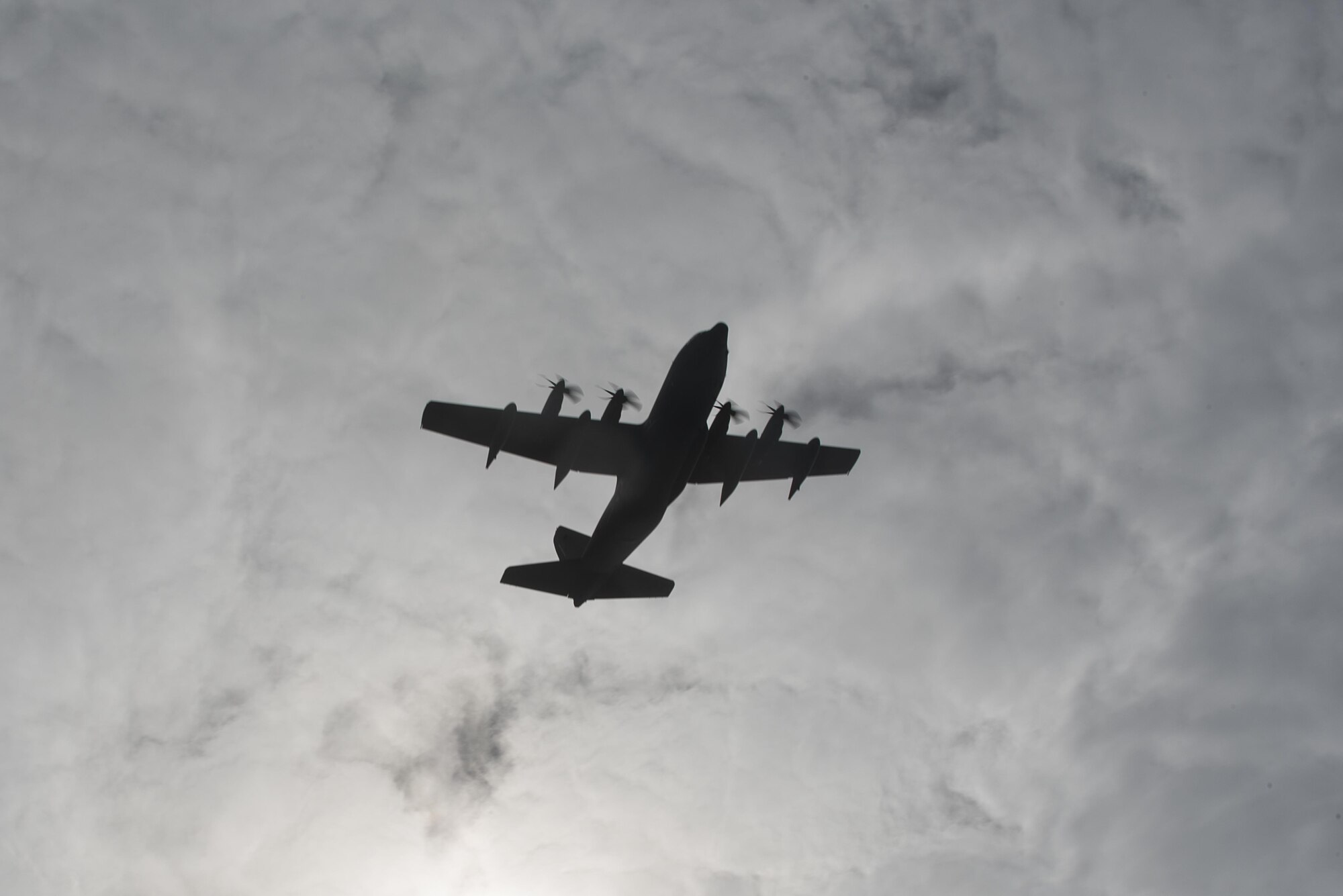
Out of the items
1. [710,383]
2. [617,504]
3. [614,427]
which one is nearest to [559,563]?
[617,504]

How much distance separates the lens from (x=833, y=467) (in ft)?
160

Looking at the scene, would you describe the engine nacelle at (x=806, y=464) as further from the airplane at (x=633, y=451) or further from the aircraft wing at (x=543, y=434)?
the aircraft wing at (x=543, y=434)

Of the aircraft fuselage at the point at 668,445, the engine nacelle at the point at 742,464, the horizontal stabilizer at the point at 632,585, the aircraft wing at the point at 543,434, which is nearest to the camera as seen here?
the aircraft fuselage at the point at 668,445

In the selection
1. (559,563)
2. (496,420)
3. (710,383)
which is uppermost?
(710,383)

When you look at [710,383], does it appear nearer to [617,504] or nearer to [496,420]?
[617,504]

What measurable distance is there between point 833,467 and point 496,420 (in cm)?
1886

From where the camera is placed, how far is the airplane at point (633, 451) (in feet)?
134

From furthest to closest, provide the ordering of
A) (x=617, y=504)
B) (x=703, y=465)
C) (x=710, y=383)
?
(x=703, y=465), (x=617, y=504), (x=710, y=383)

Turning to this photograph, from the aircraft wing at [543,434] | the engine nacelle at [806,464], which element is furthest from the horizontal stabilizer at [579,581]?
the engine nacelle at [806,464]

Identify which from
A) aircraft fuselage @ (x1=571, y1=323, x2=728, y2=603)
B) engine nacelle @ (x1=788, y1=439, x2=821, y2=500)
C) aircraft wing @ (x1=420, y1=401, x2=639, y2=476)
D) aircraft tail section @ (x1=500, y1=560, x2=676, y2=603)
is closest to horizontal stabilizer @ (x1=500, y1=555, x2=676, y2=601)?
aircraft tail section @ (x1=500, y1=560, x2=676, y2=603)

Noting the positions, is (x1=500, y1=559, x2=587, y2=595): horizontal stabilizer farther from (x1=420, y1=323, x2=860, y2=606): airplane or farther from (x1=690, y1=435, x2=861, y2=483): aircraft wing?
(x1=690, y1=435, x2=861, y2=483): aircraft wing

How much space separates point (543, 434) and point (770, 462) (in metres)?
12.8

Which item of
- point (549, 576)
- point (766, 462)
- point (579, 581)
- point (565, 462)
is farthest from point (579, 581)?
point (766, 462)

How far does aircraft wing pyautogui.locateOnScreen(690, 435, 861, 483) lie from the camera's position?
45.6 m
